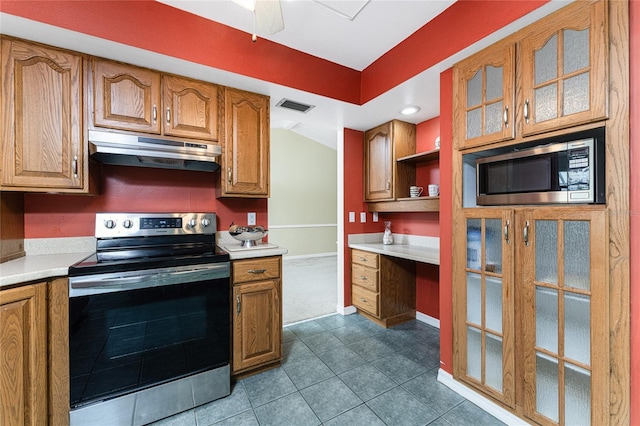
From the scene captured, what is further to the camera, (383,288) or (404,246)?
(404,246)

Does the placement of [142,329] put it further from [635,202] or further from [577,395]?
[635,202]

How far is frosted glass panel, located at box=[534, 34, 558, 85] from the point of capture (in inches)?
52.9

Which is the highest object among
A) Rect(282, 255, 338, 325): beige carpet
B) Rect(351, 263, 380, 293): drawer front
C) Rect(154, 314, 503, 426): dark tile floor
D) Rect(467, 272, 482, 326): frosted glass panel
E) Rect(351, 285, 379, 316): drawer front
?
Rect(467, 272, 482, 326): frosted glass panel

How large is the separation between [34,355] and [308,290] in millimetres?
3083

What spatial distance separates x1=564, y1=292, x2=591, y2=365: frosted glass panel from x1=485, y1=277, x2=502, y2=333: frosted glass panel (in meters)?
0.31

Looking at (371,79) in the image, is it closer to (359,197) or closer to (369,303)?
(359,197)

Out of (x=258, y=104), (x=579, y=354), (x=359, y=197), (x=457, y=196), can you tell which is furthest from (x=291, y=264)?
(x=579, y=354)

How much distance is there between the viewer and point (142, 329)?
5.06 ft

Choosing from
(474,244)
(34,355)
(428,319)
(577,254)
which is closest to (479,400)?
(474,244)

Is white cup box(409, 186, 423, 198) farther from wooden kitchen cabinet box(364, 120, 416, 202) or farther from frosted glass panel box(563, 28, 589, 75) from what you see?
frosted glass panel box(563, 28, 589, 75)

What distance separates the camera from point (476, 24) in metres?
1.56

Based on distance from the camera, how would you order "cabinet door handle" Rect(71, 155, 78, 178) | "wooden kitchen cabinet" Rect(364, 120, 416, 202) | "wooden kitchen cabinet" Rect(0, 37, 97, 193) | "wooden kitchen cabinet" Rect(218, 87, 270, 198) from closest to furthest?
1. "wooden kitchen cabinet" Rect(0, 37, 97, 193)
2. "cabinet door handle" Rect(71, 155, 78, 178)
3. "wooden kitchen cabinet" Rect(218, 87, 270, 198)
4. "wooden kitchen cabinet" Rect(364, 120, 416, 202)

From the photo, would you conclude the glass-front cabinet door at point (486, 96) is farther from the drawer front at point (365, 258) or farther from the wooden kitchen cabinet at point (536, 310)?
the drawer front at point (365, 258)

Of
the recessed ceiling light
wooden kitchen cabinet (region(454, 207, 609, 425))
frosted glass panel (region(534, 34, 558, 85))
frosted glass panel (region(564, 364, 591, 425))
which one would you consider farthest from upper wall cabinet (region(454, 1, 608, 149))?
frosted glass panel (region(564, 364, 591, 425))
